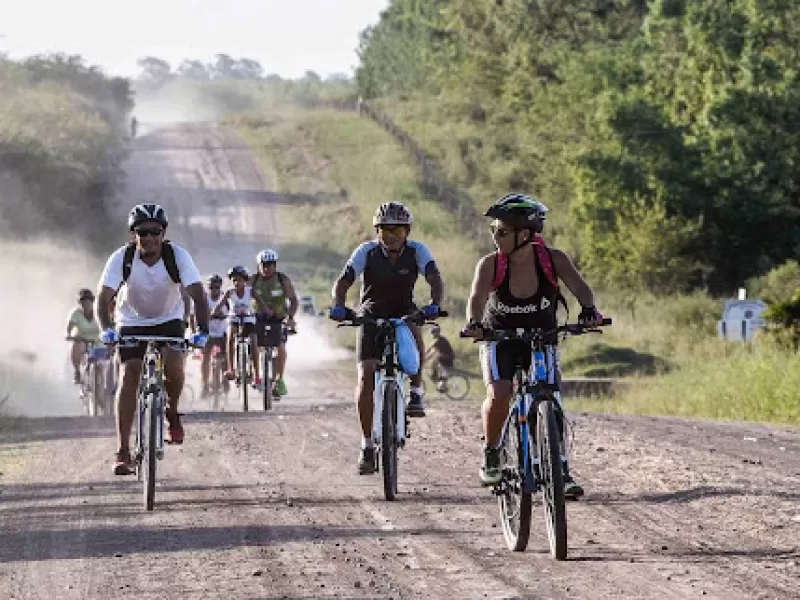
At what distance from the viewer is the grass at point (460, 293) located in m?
26.4

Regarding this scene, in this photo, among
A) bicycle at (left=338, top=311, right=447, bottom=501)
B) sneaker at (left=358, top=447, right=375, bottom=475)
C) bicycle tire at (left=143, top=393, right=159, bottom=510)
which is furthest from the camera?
sneaker at (left=358, top=447, right=375, bottom=475)

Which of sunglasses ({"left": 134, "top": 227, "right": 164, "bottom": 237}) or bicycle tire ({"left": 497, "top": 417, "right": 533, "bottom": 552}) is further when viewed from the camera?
sunglasses ({"left": 134, "top": 227, "right": 164, "bottom": 237})

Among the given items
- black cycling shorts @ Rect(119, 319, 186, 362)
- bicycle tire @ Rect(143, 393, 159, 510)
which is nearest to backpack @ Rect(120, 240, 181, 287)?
black cycling shorts @ Rect(119, 319, 186, 362)

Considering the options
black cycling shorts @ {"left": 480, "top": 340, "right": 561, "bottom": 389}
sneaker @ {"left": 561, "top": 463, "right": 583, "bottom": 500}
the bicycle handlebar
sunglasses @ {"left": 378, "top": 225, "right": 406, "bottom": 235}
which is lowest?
sneaker @ {"left": 561, "top": 463, "right": 583, "bottom": 500}

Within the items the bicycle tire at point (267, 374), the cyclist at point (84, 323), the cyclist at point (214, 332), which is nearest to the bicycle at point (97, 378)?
the cyclist at point (84, 323)

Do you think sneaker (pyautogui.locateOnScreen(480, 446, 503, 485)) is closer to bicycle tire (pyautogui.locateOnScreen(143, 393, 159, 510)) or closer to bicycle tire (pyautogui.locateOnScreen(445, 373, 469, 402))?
bicycle tire (pyautogui.locateOnScreen(143, 393, 159, 510))

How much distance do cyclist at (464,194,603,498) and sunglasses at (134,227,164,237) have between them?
11.2 feet

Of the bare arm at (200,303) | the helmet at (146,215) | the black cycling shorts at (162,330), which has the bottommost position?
the black cycling shorts at (162,330)

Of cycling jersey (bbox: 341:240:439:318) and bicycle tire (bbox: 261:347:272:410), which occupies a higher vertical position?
cycling jersey (bbox: 341:240:439:318)

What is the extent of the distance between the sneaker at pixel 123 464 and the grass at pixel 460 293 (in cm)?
1145

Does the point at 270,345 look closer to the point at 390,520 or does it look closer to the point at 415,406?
the point at 415,406

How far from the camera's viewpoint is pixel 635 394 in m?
29.8

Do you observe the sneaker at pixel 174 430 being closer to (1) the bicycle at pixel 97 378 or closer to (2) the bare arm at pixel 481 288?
(2) the bare arm at pixel 481 288

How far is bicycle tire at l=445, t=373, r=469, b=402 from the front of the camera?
3647cm
